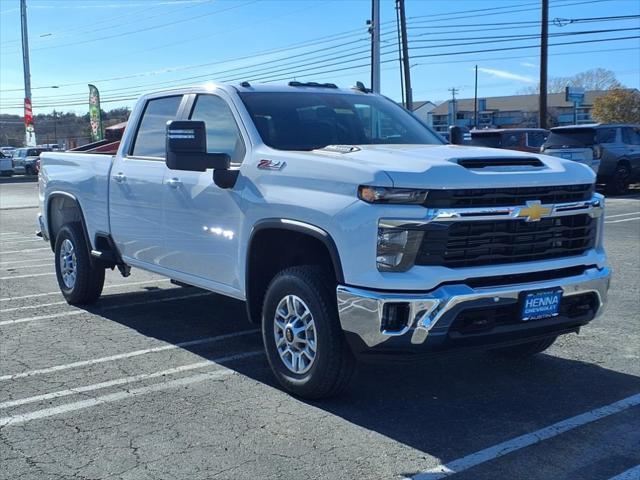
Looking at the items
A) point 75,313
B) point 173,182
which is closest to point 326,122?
point 173,182

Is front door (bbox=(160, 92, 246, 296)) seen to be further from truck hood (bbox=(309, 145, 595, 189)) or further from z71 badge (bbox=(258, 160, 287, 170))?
truck hood (bbox=(309, 145, 595, 189))

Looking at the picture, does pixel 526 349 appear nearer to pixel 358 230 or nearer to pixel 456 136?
pixel 456 136

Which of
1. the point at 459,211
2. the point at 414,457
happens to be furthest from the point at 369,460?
the point at 459,211

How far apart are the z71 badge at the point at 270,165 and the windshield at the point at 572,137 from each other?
1752cm

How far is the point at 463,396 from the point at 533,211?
1343 mm

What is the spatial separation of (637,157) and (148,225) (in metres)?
19.2

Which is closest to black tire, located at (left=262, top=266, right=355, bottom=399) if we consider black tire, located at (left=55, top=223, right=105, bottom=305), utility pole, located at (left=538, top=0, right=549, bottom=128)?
black tire, located at (left=55, top=223, right=105, bottom=305)

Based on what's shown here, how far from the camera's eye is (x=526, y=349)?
5668mm

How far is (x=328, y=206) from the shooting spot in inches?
173

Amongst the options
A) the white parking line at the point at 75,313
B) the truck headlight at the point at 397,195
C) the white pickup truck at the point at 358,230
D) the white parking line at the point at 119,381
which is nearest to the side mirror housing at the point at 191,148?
the white pickup truck at the point at 358,230

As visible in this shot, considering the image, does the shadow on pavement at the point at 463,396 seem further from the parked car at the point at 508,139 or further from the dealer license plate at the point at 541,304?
the parked car at the point at 508,139

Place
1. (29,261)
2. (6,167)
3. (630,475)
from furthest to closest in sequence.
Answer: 1. (6,167)
2. (29,261)
3. (630,475)

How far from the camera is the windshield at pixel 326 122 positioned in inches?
214

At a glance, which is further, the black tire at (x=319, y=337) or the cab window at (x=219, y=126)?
the cab window at (x=219, y=126)
